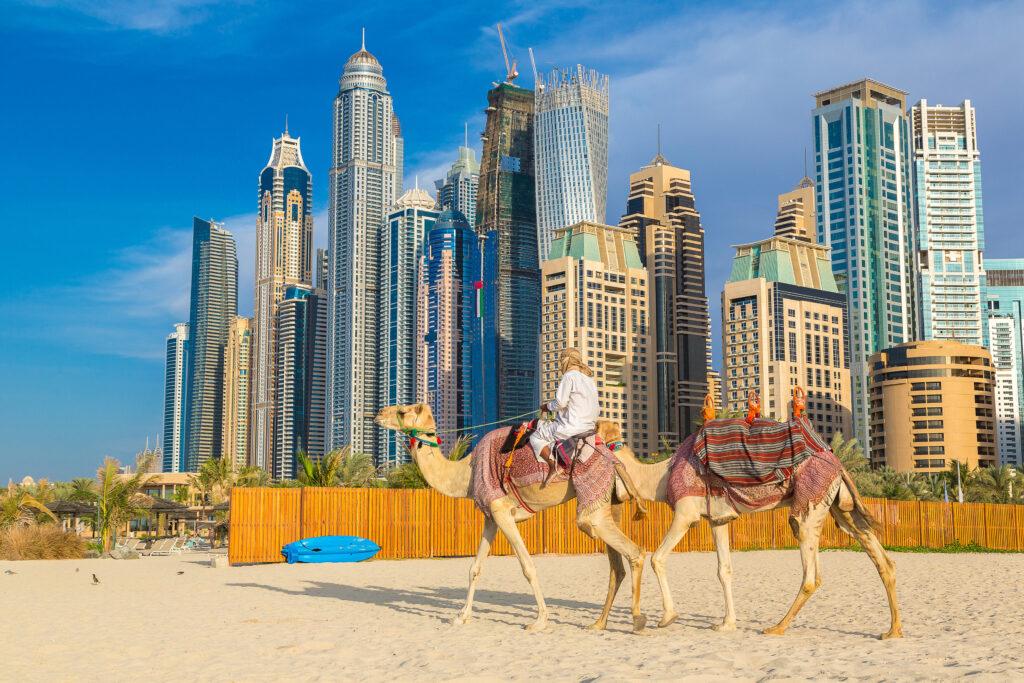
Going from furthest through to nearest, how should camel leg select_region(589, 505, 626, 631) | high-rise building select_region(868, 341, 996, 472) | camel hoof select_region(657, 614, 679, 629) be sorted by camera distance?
high-rise building select_region(868, 341, 996, 472)
camel leg select_region(589, 505, 626, 631)
camel hoof select_region(657, 614, 679, 629)

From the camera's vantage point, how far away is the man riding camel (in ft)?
39.9

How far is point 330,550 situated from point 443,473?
13.8 m

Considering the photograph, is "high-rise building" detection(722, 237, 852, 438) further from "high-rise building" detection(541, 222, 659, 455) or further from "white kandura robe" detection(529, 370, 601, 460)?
"white kandura robe" detection(529, 370, 601, 460)

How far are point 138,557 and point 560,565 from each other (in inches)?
604

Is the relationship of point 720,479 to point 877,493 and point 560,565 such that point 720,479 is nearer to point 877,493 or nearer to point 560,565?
point 560,565

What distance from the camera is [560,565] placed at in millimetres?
25016

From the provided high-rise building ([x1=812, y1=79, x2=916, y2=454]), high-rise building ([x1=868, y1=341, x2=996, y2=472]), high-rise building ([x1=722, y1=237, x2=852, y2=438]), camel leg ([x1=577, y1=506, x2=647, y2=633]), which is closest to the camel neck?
camel leg ([x1=577, y1=506, x2=647, y2=633])

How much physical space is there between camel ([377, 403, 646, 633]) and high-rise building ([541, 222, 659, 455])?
512ft

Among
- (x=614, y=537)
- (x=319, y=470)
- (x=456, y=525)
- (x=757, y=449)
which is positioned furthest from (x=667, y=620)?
(x=319, y=470)

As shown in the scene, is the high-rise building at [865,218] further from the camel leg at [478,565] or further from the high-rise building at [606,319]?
the camel leg at [478,565]

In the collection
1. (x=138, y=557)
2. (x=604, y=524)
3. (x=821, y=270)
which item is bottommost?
(x=138, y=557)

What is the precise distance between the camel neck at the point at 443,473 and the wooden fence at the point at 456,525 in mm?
13809

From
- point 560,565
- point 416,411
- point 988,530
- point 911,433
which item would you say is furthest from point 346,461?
point 911,433

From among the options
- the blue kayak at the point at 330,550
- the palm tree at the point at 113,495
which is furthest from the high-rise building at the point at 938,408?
the blue kayak at the point at 330,550
